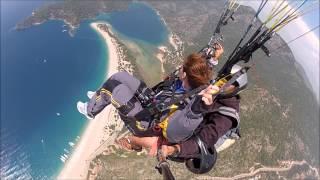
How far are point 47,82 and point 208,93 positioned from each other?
4245 cm

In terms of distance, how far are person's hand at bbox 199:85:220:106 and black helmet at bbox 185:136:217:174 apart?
2.66 feet

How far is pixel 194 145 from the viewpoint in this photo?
500 centimetres

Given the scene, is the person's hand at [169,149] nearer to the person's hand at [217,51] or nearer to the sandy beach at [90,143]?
the person's hand at [217,51]

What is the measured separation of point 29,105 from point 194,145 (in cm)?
3867

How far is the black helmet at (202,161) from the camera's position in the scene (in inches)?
198

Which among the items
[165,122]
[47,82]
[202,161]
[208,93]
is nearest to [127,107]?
[165,122]

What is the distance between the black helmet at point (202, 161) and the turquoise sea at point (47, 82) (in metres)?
29.7

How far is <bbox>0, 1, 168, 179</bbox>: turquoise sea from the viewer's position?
3600 cm

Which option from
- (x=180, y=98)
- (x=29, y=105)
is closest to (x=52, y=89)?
(x=29, y=105)

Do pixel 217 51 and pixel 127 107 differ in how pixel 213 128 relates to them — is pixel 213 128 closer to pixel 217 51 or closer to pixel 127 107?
pixel 127 107

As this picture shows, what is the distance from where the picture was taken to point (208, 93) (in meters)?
4.38

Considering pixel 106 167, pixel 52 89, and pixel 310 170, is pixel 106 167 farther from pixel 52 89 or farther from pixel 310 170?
pixel 310 170

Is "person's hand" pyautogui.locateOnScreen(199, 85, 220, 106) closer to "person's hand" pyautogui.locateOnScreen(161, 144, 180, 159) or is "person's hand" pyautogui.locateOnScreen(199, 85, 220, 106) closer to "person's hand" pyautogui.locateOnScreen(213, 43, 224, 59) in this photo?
"person's hand" pyautogui.locateOnScreen(161, 144, 180, 159)

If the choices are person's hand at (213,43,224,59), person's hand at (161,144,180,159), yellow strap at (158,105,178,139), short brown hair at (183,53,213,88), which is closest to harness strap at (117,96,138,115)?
yellow strap at (158,105,178,139)
